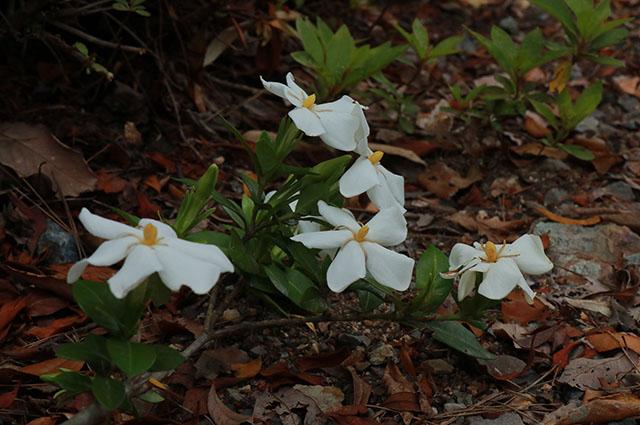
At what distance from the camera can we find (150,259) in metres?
1.20

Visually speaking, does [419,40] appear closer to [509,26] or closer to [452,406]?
[509,26]

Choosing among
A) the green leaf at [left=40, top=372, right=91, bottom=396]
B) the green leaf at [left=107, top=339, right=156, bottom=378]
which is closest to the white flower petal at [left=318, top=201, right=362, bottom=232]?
the green leaf at [left=107, top=339, right=156, bottom=378]

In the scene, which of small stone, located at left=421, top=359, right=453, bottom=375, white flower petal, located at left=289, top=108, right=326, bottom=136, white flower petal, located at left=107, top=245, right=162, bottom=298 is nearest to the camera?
white flower petal, located at left=107, top=245, right=162, bottom=298

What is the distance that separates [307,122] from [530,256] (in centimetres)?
59

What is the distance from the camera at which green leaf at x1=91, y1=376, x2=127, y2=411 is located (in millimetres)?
1265

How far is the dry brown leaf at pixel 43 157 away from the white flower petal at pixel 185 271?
3.50 feet

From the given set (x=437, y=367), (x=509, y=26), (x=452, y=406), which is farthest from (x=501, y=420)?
(x=509, y=26)

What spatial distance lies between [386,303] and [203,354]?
564 mm

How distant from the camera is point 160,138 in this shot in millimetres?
2562

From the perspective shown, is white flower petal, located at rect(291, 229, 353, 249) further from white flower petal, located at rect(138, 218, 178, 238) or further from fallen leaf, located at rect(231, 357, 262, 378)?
fallen leaf, located at rect(231, 357, 262, 378)

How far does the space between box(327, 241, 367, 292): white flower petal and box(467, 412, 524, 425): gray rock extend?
0.47 m

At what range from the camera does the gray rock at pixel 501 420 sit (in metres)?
1.58

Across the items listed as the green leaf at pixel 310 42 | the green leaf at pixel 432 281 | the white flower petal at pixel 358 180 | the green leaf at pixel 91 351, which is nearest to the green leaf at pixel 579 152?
the green leaf at pixel 310 42

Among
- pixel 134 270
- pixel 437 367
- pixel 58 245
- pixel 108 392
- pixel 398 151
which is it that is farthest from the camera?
pixel 398 151
